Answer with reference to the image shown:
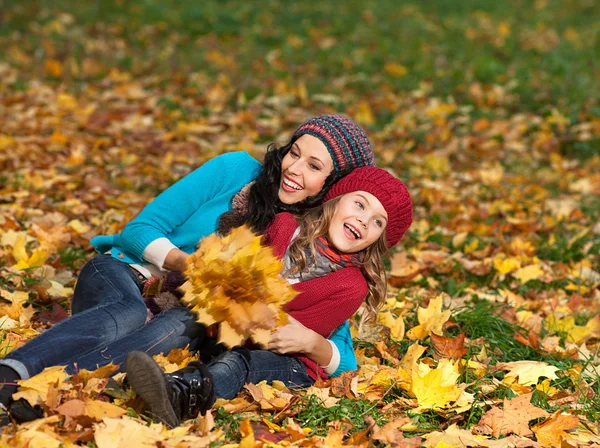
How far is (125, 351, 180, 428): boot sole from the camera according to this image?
2301 millimetres

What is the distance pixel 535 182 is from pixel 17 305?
441 cm

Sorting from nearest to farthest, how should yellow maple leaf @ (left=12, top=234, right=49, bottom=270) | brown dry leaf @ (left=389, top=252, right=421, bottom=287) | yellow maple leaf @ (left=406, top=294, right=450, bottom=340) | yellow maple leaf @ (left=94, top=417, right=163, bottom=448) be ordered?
yellow maple leaf @ (left=94, top=417, right=163, bottom=448)
yellow maple leaf @ (left=406, top=294, right=450, bottom=340)
yellow maple leaf @ (left=12, top=234, right=49, bottom=270)
brown dry leaf @ (left=389, top=252, right=421, bottom=287)

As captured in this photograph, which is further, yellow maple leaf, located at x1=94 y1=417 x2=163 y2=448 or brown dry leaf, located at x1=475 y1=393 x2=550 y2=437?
brown dry leaf, located at x1=475 y1=393 x2=550 y2=437

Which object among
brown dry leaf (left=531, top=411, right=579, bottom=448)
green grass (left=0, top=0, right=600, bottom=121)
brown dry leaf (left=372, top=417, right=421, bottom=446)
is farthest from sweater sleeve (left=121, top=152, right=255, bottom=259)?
green grass (left=0, top=0, right=600, bottom=121)

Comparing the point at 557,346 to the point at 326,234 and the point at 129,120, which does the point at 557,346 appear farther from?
the point at 129,120

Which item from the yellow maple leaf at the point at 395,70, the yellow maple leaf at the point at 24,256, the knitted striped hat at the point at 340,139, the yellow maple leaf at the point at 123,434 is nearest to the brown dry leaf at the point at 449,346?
the knitted striped hat at the point at 340,139

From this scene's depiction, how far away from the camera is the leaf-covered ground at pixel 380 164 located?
2.68m

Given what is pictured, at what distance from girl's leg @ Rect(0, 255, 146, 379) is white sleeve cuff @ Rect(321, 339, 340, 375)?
74 centimetres

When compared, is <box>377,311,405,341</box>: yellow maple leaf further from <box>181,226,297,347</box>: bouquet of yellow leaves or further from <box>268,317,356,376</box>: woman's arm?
<box>181,226,297,347</box>: bouquet of yellow leaves

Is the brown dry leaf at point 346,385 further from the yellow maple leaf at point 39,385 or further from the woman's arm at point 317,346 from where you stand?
the yellow maple leaf at point 39,385

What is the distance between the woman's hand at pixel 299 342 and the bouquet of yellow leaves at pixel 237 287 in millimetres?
164

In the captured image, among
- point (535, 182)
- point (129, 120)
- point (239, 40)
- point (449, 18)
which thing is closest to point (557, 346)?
point (535, 182)

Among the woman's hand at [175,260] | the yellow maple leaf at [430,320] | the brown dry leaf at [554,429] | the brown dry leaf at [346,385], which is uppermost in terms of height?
the woman's hand at [175,260]

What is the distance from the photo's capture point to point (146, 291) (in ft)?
9.91
